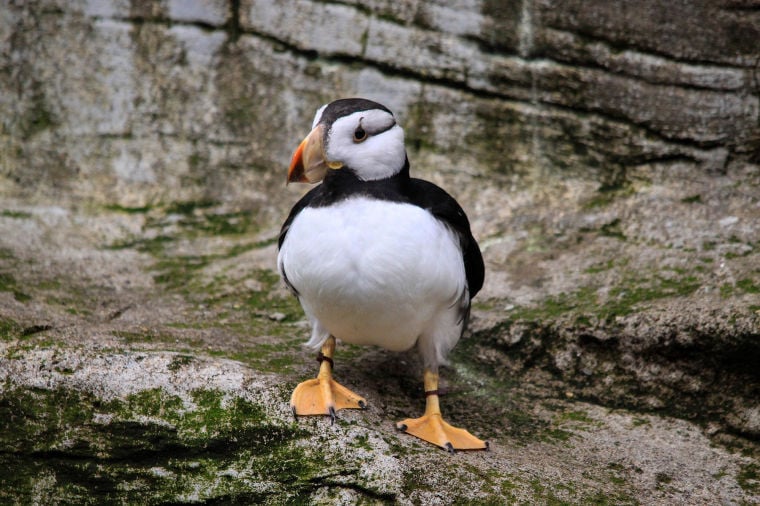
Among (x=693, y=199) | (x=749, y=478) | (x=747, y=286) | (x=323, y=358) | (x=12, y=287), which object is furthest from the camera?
(x=693, y=199)

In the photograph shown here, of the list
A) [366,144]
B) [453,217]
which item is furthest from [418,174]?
[366,144]

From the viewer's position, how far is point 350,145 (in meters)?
3.19

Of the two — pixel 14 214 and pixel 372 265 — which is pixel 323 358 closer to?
pixel 372 265

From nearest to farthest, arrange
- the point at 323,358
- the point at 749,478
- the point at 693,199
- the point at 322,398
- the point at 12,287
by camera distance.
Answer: the point at 322,398, the point at 749,478, the point at 323,358, the point at 12,287, the point at 693,199

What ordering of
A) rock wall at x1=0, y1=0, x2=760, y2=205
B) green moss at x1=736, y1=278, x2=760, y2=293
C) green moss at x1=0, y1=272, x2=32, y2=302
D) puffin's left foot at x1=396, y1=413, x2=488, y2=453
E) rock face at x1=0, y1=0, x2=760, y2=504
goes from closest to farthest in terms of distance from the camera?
rock face at x1=0, y1=0, x2=760, y2=504
puffin's left foot at x1=396, y1=413, x2=488, y2=453
green moss at x1=736, y1=278, x2=760, y2=293
green moss at x1=0, y1=272, x2=32, y2=302
rock wall at x1=0, y1=0, x2=760, y2=205

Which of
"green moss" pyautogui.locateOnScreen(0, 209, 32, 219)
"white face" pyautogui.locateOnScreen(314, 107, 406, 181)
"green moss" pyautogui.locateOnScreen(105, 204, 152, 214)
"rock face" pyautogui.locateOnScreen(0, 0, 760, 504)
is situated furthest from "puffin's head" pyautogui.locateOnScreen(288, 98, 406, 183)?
"green moss" pyautogui.locateOnScreen(0, 209, 32, 219)

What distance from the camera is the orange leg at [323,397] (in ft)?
10.7

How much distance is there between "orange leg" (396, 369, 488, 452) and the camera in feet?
10.8

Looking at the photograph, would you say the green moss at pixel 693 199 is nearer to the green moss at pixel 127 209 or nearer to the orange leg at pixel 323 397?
the orange leg at pixel 323 397

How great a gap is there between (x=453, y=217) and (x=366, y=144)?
483mm

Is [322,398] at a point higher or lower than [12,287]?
higher

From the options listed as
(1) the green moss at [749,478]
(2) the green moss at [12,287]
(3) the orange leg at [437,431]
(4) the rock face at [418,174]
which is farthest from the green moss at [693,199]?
(2) the green moss at [12,287]

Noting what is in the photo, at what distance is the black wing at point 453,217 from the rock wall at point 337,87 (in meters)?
1.92

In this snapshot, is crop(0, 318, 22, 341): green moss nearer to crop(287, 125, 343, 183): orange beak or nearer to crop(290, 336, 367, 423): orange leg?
crop(290, 336, 367, 423): orange leg
